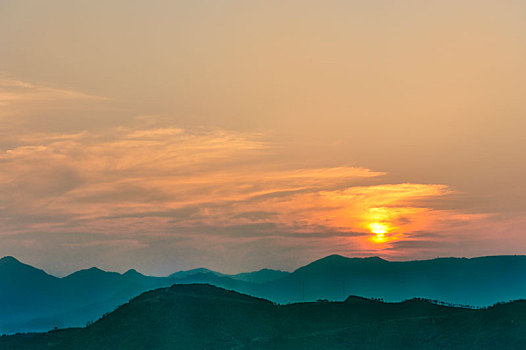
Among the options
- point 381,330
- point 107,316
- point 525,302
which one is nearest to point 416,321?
point 381,330

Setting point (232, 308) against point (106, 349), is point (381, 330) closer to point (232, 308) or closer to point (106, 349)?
point (232, 308)

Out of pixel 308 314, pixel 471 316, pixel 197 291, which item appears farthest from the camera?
pixel 197 291

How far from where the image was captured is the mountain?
143 m

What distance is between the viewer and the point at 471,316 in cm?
14888

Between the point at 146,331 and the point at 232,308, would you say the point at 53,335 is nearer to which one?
the point at 146,331

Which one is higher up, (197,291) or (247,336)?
(197,291)

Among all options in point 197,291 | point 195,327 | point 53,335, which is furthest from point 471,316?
point 53,335

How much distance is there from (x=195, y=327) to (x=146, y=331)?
12699 millimetres

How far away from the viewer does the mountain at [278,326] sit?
470ft

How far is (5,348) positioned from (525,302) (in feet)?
465

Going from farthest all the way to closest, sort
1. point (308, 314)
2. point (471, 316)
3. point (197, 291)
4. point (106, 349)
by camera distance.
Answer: point (197, 291)
point (308, 314)
point (106, 349)
point (471, 316)

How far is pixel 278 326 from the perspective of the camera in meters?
168

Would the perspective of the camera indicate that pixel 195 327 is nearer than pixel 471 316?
No

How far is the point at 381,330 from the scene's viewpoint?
499 ft
